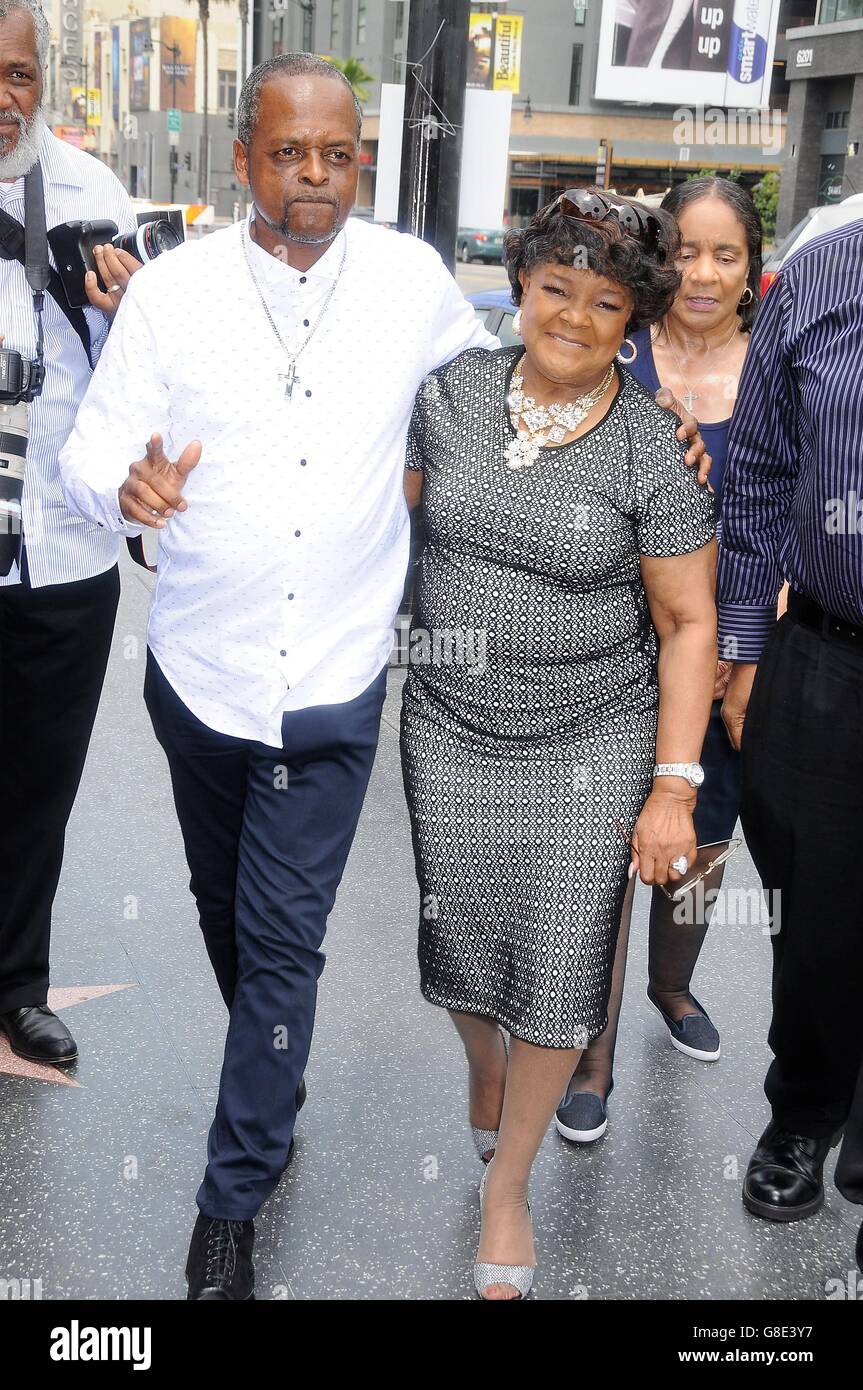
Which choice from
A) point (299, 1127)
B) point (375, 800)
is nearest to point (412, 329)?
point (299, 1127)

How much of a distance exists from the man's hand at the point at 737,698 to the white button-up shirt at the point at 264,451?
2.52 feet

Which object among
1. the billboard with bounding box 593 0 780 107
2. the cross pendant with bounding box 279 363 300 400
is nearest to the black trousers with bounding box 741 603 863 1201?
the cross pendant with bounding box 279 363 300 400

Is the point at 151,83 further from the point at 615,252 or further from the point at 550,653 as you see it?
the point at 550,653

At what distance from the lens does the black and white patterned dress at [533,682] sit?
8.00ft

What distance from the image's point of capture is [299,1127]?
10.1 feet

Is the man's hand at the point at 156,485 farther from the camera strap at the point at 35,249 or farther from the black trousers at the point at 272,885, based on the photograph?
the camera strap at the point at 35,249

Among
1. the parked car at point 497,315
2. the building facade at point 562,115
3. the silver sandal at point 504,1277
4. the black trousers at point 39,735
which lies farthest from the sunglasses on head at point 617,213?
the building facade at point 562,115

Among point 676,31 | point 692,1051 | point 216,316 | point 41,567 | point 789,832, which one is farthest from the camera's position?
point 676,31

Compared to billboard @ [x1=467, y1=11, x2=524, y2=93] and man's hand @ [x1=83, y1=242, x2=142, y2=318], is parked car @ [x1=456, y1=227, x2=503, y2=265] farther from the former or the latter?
man's hand @ [x1=83, y1=242, x2=142, y2=318]

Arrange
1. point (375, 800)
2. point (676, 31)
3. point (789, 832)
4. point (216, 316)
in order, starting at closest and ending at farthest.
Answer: point (216, 316), point (789, 832), point (375, 800), point (676, 31)

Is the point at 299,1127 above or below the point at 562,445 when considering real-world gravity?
below

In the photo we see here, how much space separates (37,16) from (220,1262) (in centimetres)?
238

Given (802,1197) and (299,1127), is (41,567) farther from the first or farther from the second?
(802,1197)

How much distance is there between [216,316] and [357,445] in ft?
1.05
